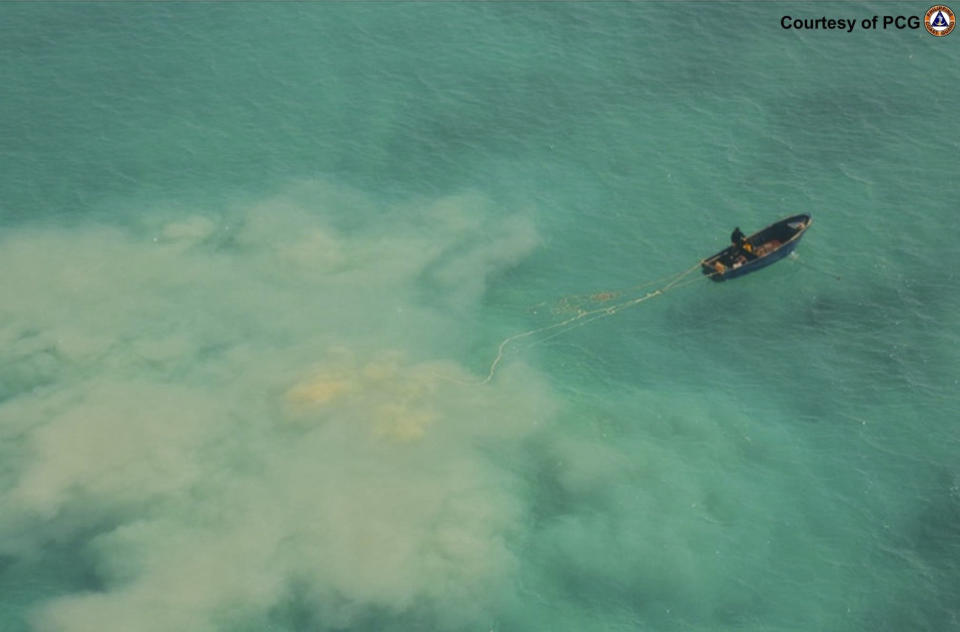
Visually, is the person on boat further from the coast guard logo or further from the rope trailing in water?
the coast guard logo

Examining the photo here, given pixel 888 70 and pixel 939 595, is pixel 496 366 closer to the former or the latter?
pixel 939 595

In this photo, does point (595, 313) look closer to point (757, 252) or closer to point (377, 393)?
point (757, 252)

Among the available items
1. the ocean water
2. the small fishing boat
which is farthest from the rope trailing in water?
the small fishing boat

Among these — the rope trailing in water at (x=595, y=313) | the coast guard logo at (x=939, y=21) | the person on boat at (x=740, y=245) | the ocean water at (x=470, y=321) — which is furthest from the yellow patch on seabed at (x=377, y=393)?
the coast guard logo at (x=939, y=21)

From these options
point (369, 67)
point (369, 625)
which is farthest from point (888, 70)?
point (369, 625)

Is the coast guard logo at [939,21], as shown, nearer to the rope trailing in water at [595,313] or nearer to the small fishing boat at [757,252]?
the small fishing boat at [757,252]
